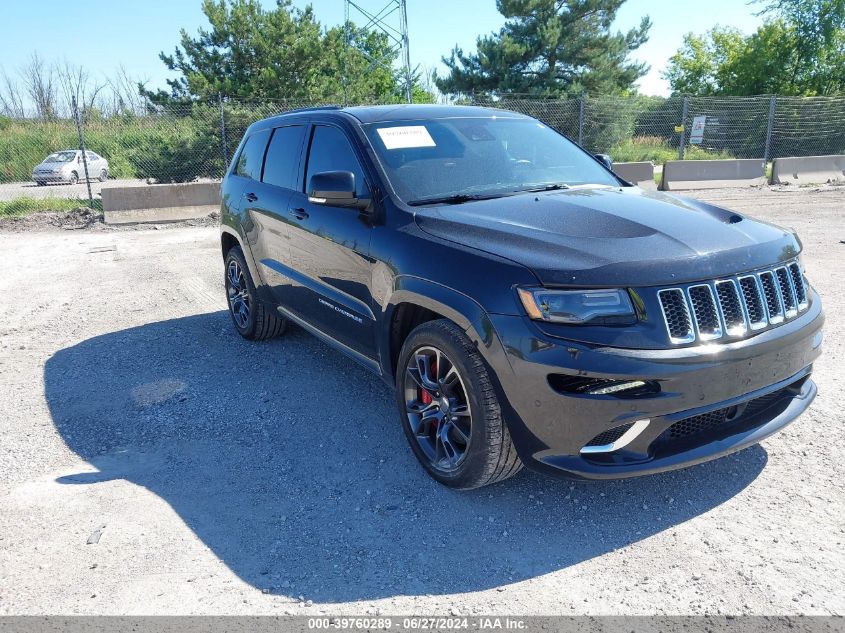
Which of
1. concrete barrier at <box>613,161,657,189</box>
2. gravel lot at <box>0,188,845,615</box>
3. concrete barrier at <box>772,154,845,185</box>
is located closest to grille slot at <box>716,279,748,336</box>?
gravel lot at <box>0,188,845,615</box>

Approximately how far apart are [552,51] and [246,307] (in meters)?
24.7

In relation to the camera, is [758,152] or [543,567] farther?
[758,152]

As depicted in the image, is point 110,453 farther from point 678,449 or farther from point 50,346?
point 678,449

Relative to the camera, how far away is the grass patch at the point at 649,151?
21.4 m

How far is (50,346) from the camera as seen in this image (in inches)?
231

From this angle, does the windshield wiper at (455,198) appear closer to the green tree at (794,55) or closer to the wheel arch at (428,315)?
the wheel arch at (428,315)


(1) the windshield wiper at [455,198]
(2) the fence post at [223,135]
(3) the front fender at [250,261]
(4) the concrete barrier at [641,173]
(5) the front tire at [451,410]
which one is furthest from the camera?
(4) the concrete barrier at [641,173]

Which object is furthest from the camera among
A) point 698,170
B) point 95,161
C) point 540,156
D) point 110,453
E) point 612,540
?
point 95,161

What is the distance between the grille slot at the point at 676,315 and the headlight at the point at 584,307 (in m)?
0.14

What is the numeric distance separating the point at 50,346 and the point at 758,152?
2131 centimetres

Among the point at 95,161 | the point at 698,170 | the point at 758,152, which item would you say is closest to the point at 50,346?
the point at 698,170

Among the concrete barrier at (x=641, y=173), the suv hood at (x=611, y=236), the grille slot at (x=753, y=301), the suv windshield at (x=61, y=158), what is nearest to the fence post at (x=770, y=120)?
the concrete barrier at (x=641, y=173)

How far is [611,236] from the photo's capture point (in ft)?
9.70

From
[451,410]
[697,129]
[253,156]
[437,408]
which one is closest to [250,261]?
[253,156]
